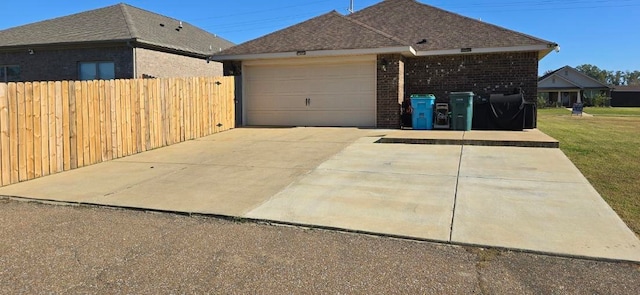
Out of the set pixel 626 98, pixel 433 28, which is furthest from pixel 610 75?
pixel 433 28

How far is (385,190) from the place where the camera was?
20.5ft

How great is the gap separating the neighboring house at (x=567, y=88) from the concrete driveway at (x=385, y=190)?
52.2 meters

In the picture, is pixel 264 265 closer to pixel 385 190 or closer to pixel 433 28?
pixel 385 190

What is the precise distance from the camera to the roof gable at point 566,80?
181 ft

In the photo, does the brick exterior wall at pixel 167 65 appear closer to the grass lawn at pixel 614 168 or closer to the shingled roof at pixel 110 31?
the shingled roof at pixel 110 31

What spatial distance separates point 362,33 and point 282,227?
1052cm

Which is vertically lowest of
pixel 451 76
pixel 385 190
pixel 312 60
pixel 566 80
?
pixel 385 190

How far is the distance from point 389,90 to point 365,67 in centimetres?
110

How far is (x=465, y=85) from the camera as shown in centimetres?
1426

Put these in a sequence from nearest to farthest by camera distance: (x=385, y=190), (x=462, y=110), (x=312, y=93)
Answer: (x=385, y=190) < (x=462, y=110) < (x=312, y=93)

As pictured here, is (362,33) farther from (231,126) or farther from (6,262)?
(6,262)

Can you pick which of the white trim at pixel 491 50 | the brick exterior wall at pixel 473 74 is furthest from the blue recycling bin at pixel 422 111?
the white trim at pixel 491 50

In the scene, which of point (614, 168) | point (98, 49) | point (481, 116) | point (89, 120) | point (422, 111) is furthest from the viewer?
point (98, 49)

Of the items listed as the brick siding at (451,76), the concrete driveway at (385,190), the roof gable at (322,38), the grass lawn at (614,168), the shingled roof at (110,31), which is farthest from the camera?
the shingled roof at (110,31)
